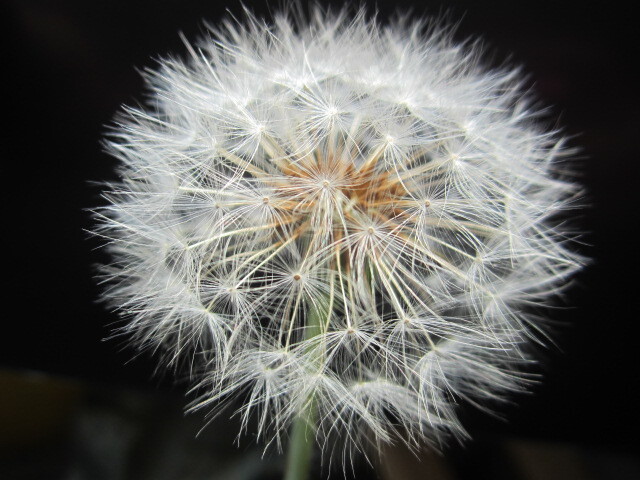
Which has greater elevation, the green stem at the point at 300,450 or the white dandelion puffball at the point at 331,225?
the white dandelion puffball at the point at 331,225

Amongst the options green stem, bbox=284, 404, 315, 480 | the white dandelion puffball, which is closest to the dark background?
the white dandelion puffball

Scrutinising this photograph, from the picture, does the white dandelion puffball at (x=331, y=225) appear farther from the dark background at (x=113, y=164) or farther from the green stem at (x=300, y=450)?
the dark background at (x=113, y=164)

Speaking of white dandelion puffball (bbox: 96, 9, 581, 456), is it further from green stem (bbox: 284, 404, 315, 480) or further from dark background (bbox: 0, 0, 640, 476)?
dark background (bbox: 0, 0, 640, 476)

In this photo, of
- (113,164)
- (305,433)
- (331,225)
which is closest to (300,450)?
(305,433)

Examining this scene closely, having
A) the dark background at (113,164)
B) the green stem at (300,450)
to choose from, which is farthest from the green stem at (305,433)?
the dark background at (113,164)

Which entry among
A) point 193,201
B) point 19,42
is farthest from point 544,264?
point 19,42

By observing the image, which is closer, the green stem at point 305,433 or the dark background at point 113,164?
the green stem at point 305,433

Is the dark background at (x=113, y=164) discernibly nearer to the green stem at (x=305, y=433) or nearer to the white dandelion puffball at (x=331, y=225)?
the white dandelion puffball at (x=331, y=225)

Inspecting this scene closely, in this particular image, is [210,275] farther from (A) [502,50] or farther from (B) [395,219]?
(A) [502,50]
